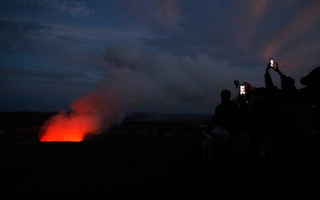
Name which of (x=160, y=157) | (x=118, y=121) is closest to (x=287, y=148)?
(x=160, y=157)

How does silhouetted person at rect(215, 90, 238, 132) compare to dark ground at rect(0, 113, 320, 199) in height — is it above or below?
above

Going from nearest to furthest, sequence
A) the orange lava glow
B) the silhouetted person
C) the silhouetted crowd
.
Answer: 1. the silhouetted crowd
2. the silhouetted person
3. the orange lava glow

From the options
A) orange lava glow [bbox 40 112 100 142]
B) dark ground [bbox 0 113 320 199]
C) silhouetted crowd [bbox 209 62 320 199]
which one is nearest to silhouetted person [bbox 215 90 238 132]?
dark ground [bbox 0 113 320 199]

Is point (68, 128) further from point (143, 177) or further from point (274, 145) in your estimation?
point (274, 145)

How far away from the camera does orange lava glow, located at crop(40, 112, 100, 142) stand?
23036 mm

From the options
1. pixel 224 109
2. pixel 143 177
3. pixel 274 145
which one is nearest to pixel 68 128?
pixel 143 177

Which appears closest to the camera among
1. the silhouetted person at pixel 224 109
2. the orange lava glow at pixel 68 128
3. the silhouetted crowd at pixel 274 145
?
the silhouetted crowd at pixel 274 145

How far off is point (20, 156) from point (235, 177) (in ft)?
35.0

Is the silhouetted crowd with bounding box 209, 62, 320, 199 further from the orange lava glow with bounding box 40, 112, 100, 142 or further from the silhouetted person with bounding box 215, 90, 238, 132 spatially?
the orange lava glow with bounding box 40, 112, 100, 142

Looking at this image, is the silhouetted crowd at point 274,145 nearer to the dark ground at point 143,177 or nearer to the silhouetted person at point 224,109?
the dark ground at point 143,177

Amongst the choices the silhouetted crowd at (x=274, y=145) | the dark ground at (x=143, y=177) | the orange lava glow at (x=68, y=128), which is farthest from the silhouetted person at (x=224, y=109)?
the orange lava glow at (x=68, y=128)

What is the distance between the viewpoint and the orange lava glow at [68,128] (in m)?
23.0

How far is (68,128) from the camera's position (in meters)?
24.9

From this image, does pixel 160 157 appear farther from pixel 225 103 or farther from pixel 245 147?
pixel 245 147
